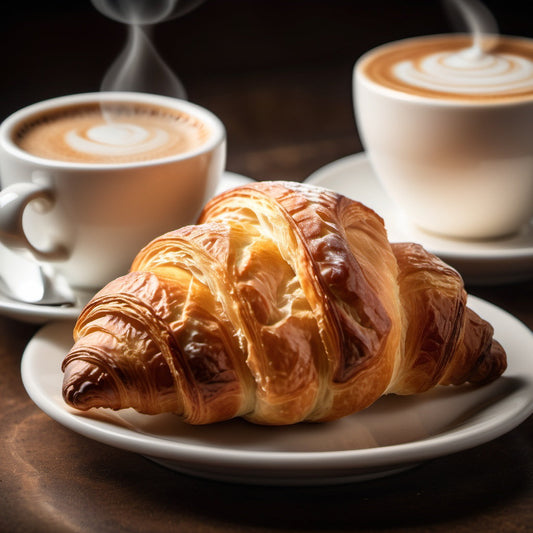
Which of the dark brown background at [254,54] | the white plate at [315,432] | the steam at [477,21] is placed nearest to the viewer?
the white plate at [315,432]

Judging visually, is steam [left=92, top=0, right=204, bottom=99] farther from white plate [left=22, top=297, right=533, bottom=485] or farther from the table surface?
white plate [left=22, top=297, right=533, bottom=485]

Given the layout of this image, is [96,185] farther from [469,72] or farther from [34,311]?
[469,72]

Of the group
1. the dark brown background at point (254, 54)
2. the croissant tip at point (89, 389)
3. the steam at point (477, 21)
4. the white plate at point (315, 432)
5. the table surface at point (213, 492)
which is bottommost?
the dark brown background at point (254, 54)

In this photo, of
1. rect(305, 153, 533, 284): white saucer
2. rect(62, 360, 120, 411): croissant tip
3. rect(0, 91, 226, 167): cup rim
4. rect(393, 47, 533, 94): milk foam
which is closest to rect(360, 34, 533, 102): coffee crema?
rect(393, 47, 533, 94): milk foam

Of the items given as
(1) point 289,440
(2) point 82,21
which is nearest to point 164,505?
(1) point 289,440

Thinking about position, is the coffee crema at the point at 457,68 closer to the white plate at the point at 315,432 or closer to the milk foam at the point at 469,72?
the milk foam at the point at 469,72

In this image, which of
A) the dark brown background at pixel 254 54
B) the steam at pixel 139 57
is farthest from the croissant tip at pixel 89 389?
the dark brown background at pixel 254 54

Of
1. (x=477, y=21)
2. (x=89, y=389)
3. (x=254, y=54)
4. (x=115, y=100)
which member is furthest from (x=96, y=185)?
(x=254, y=54)
